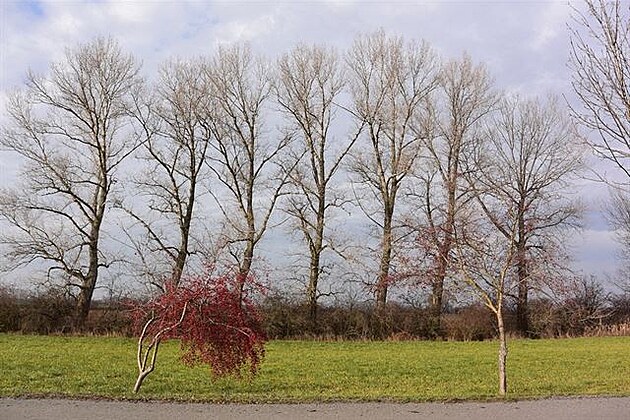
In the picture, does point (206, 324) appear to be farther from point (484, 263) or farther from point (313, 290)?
point (313, 290)

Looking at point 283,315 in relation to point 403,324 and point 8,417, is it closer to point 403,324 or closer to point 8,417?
point 403,324

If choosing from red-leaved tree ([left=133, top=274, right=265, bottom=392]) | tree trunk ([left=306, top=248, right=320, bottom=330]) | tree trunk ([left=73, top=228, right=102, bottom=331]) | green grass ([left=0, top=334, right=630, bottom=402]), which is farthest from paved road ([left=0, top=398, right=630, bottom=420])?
tree trunk ([left=306, top=248, right=320, bottom=330])

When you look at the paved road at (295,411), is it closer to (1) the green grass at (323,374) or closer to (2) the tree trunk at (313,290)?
(1) the green grass at (323,374)

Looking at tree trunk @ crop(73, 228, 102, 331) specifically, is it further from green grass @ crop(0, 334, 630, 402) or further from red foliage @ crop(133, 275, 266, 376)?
red foliage @ crop(133, 275, 266, 376)

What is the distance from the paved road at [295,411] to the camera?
371 inches

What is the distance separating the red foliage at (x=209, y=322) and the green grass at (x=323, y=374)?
2.31ft

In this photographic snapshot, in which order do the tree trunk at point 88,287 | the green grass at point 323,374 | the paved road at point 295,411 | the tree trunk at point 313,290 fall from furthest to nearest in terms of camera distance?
the tree trunk at point 313,290 → the tree trunk at point 88,287 → the green grass at point 323,374 → the paved road at point 295,411

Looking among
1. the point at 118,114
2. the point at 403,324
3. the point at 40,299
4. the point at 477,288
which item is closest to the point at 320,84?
the point at 118,114

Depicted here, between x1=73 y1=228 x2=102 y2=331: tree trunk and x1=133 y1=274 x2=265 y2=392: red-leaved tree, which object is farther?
x1=73 y1=228 x2=102 y2=331: tree trunk

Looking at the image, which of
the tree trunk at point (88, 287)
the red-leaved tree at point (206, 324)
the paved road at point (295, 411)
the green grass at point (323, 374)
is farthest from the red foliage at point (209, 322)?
the tree trunk at point (88, 287)

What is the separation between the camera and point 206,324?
1215cm

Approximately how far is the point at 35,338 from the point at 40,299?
4512mm

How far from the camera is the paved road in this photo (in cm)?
942

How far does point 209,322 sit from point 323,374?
17.6ft
